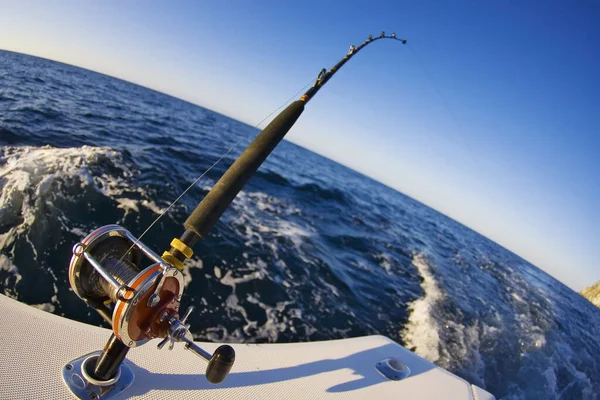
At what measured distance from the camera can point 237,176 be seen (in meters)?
1.67

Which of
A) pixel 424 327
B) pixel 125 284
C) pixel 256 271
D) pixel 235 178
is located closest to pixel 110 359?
pixel 125 284

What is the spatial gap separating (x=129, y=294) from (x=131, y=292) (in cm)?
1

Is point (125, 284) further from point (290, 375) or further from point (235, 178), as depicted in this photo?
point (290, 375)

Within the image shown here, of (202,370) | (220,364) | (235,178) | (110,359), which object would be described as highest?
(235,178)

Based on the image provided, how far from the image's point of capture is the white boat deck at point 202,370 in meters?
1.47

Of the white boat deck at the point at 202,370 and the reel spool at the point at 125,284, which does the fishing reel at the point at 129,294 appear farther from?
the white boat deck at the point at 202,370

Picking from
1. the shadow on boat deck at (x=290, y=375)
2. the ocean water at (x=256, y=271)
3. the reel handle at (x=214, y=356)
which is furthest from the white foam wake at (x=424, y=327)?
the reel handle at (x=214, y=356)

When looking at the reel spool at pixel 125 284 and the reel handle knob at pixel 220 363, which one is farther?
the reel handle knob at pixel 220 363

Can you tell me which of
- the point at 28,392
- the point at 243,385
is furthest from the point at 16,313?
the point at 243,385

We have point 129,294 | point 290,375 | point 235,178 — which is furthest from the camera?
point 290,375

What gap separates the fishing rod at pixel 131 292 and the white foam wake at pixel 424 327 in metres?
3.99

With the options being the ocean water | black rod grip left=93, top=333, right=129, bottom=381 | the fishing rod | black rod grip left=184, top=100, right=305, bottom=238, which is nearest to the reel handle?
the fishing rod

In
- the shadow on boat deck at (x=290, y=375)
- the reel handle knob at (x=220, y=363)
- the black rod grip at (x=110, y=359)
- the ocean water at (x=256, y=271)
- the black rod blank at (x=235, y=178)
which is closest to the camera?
the reel handle knob at (x=220, y=363)

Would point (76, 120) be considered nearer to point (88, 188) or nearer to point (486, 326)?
point (88, 188)
